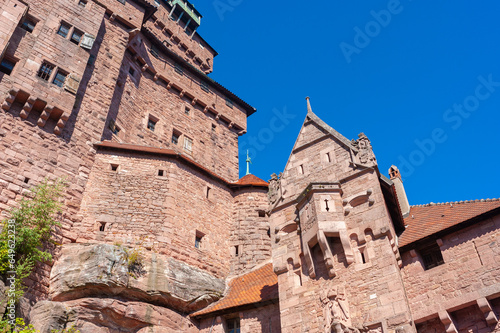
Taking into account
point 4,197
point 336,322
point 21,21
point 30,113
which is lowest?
point 336,322

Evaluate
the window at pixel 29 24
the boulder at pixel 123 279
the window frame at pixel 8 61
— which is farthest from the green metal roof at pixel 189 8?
the boulder at pixel 123 279

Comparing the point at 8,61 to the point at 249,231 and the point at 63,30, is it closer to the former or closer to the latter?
the point at 63,30

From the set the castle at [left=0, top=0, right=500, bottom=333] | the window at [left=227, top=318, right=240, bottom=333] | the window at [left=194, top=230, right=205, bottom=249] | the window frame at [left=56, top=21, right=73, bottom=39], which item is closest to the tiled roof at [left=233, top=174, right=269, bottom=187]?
the castle at [left=0, top=0, right=500, bottom=333]

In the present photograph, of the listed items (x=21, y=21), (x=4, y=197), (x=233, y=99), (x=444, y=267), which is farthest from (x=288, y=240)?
(x=233, y=99)

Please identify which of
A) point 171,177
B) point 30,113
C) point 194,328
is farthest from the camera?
point 171,177

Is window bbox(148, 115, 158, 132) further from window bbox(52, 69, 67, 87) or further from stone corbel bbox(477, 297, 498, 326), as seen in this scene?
stone corbel bbox(477, 297, 498, 326)

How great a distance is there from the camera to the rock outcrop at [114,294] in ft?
55.6

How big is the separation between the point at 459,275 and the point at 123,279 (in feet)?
39.3

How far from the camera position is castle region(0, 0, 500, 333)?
14820 millimetres

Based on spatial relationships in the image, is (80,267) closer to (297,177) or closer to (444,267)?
(297,177)

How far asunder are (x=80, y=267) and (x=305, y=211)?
896 cm

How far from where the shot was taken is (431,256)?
16.1 meters

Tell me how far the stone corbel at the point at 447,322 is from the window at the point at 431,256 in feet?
6.41

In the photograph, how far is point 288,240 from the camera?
57.8ft
